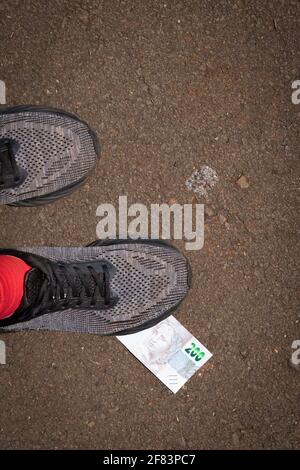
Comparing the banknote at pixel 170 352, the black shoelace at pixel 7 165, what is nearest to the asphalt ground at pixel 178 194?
the banknote at pixel 170 352

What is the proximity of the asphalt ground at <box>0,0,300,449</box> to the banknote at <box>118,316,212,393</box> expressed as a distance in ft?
0.14

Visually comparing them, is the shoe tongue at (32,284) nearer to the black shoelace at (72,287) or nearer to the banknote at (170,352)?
the black shoelace at (72,287)

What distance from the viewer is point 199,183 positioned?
2484 millimetres

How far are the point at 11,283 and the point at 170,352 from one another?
2.85ft

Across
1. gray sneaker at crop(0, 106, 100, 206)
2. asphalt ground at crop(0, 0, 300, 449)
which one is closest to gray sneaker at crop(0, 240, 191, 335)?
asphalt ground at crop(0, 0, 300, 449)

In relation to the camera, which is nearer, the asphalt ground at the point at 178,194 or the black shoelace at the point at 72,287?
the black shoelace at the point at 72,287

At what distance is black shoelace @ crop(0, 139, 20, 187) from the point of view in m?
2.31

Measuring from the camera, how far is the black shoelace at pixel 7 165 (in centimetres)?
231

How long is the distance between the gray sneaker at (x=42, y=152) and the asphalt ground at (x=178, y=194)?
0.09 meters

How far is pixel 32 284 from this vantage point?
218 cm

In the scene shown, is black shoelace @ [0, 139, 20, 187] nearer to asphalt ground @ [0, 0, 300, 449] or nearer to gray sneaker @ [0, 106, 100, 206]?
gray sneaker @ [0, 106, 100, 206]

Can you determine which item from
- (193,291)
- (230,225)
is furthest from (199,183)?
(193,291)
